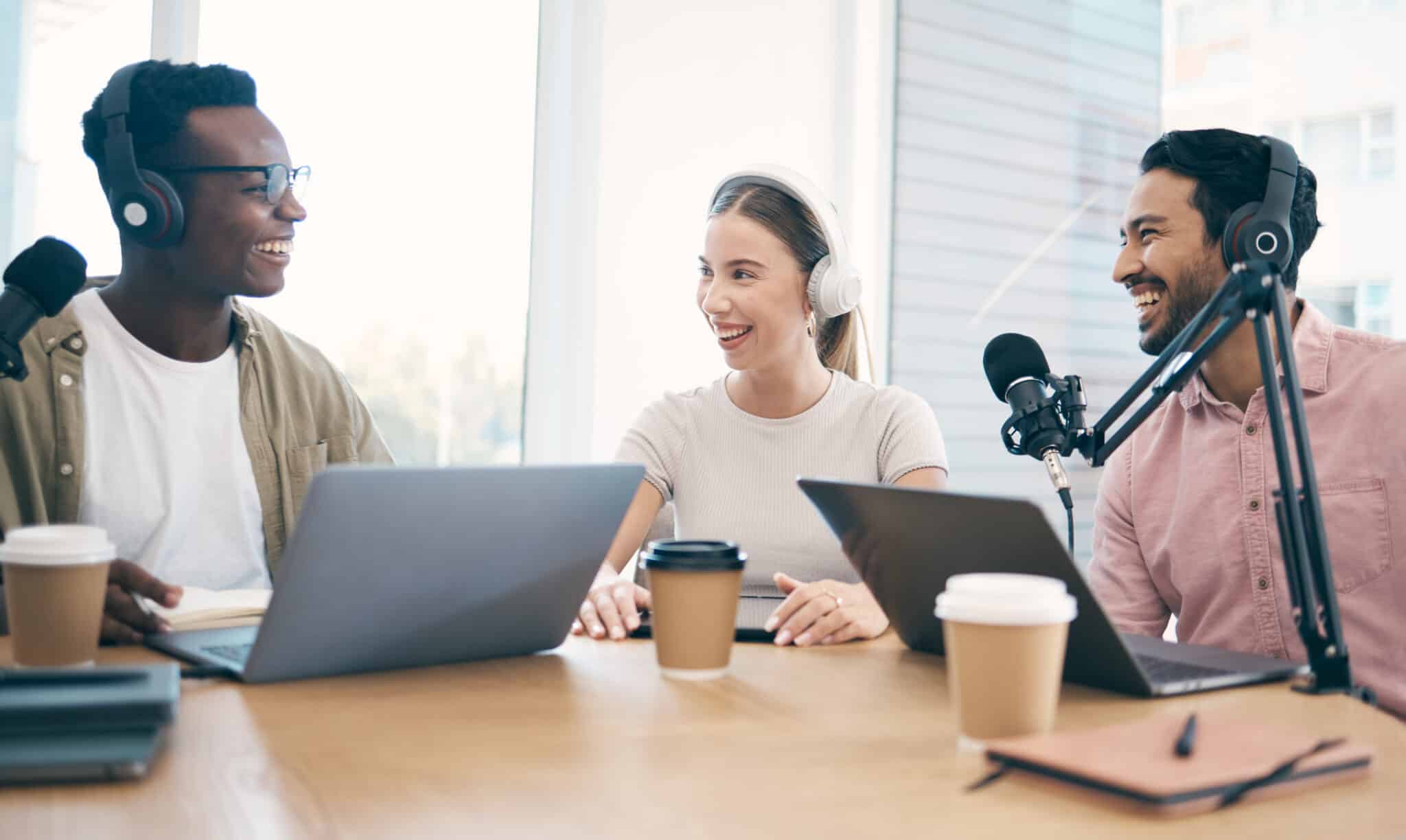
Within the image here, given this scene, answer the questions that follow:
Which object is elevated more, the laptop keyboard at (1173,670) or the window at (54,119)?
the window at (54,119)

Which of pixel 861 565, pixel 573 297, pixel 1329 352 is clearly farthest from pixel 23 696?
pixel 573 297

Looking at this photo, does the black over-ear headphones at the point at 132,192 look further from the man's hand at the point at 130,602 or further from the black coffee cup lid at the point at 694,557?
the black coffee cup lid at the point at 694,557

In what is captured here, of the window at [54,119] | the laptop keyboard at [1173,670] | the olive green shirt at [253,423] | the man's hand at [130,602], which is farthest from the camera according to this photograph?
the window at [54,119]

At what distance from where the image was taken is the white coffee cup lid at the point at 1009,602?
0.84m

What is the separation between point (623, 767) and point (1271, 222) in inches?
45.1

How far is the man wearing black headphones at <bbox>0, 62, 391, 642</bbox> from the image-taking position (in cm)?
186

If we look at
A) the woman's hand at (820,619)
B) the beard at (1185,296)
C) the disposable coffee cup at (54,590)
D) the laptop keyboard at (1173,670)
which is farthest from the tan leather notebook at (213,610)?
the beard at (1185,296)

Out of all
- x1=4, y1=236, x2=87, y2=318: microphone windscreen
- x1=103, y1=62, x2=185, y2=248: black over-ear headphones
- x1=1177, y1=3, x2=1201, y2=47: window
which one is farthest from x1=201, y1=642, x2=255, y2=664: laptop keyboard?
x1=1177, y1=3, x2=1201, y2=47: window

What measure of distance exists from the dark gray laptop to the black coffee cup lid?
13 centimetres

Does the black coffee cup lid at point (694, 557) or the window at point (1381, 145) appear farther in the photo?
the window at point (1381, 145)

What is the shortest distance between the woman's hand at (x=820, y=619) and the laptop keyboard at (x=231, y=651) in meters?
0.56

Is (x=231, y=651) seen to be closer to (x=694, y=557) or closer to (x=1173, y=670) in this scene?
(x=694, y=557)

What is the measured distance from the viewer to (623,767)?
2.81ft

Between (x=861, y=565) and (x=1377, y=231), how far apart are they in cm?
260
